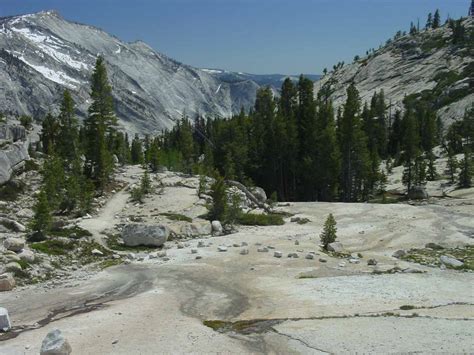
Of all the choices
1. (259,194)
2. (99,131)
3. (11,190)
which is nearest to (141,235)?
(11,190)

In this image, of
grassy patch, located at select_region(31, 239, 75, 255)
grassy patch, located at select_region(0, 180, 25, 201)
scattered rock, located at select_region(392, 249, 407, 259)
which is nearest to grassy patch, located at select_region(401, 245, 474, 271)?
scattered rock, located at select_region(392, 249, 407, 259)

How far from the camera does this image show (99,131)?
2608 inches

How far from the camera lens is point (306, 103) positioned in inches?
3900

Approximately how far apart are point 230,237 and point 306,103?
5834cm

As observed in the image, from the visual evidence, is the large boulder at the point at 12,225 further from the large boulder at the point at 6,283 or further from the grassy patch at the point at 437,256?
the grassy patch at the point at 437,256

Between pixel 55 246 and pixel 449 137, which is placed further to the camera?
pixel 449 137

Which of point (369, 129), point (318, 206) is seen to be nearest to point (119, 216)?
point (318, 206)

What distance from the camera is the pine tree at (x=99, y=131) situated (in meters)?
64.8

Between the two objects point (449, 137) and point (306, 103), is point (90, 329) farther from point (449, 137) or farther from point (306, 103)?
point (449, 137)

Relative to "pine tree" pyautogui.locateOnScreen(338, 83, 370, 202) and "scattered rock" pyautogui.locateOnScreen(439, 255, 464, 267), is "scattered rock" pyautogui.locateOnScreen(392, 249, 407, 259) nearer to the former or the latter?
"scattered rock" pyautogui.locateOnScreen(439, 255, 464, 267)

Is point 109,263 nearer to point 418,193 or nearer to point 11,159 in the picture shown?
point 11,159

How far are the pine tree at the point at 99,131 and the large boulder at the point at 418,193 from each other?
4581 centimetres

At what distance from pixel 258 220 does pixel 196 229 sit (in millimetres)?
8972

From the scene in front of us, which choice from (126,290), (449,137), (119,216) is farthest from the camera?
(449,137)
